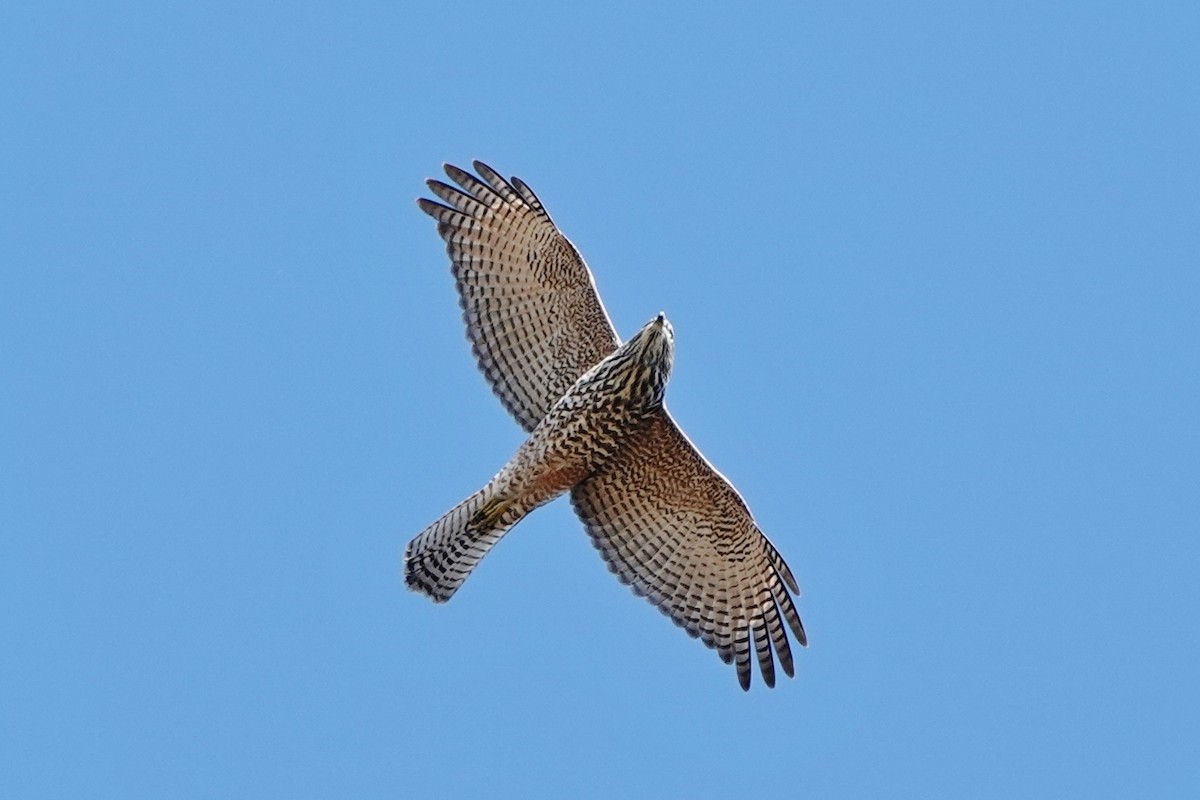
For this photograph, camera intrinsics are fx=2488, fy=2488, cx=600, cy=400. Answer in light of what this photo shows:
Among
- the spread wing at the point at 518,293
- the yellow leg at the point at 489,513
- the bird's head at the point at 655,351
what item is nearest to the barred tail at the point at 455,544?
the yellow leg at the point at 489,513

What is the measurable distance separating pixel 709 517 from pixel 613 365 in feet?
5.36

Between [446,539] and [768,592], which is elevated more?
[768,592]

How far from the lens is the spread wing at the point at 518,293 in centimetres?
1908

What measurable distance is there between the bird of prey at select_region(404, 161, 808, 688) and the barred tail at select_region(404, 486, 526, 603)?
0.4 inches

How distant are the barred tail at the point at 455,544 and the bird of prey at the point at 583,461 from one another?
0.04 feet

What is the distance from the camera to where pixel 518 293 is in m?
19.2

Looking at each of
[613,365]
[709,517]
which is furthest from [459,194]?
[709,517]

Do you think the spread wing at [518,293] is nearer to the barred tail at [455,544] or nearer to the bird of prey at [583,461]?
the bird of prey at [583,461]

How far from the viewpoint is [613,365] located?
732 inches

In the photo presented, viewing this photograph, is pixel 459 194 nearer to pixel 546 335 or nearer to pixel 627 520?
pixel 546 335

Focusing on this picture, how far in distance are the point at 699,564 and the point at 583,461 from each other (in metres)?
1.35

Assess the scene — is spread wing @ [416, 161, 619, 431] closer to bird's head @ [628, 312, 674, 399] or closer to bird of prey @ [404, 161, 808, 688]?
bird of prey @ [404, 161, 808, 688]

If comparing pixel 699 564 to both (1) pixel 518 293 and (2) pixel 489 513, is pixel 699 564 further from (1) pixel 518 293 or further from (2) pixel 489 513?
(1) pixel 518 293

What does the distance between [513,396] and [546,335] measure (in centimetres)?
55
